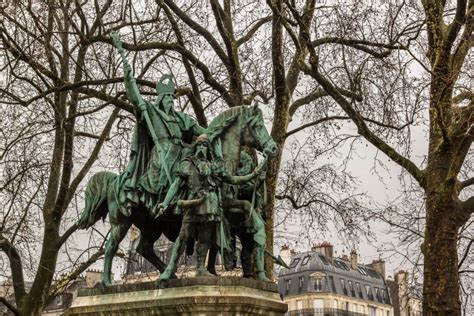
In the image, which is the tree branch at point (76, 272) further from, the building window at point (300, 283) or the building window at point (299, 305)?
the building window at point (300, 283)

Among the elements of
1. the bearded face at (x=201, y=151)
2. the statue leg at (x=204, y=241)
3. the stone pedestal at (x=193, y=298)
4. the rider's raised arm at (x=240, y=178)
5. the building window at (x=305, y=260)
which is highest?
the building window at (x=305, y=260)

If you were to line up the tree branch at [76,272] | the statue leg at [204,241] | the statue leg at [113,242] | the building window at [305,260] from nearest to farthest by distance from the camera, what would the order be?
1. the statue leg at [204,241]
2. the statue leg at [113,242]
3. the tree branch at [76,272]
4. the building window at [305,260]

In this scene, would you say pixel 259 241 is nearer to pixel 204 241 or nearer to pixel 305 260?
pixel 204 241

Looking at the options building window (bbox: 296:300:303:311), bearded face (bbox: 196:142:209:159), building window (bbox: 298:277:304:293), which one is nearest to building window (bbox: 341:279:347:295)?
building window (bbox: 298:277:304:293)

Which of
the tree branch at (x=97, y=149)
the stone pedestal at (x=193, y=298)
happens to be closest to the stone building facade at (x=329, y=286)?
the tree branch at (x=97, y=149)

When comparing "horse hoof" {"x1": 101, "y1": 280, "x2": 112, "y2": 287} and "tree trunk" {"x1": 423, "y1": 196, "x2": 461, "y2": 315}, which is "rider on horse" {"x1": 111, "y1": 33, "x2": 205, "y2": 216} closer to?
"horse hoof" {"x1": 101, "y1": 280, "x2": 112, "y2": 287}

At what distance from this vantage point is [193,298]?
319 inches

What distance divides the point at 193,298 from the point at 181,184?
1.31m

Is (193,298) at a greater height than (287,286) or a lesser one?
lesser

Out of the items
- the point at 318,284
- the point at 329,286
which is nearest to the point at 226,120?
the point at 318,284

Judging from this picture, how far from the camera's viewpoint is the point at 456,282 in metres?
12.5

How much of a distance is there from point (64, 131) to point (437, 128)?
26.7 feet

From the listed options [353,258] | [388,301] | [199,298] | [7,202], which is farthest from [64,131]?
[388,301]

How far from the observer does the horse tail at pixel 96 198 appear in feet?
31.4
